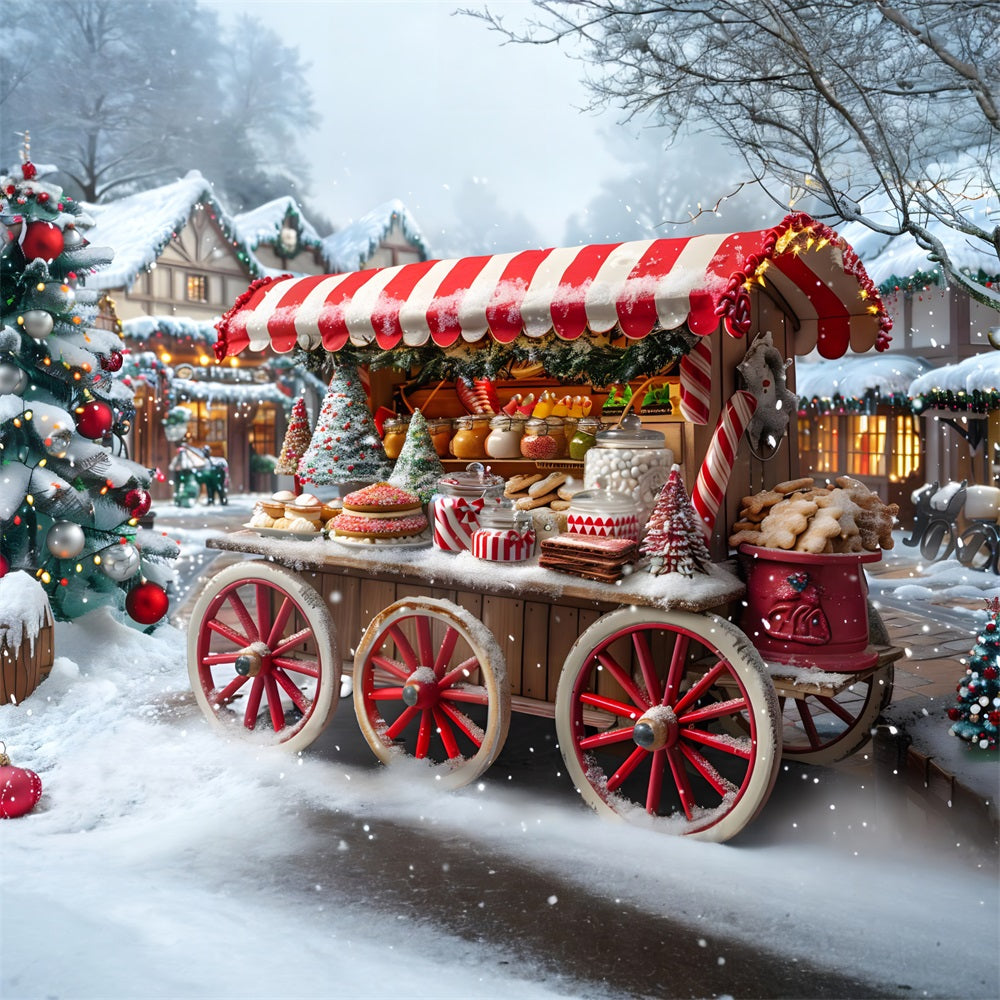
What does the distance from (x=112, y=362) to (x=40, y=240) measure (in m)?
0.92

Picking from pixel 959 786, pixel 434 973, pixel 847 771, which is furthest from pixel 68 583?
pixel 959 786

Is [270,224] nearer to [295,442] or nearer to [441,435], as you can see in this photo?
[295,442]

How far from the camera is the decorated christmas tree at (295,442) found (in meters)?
5.80

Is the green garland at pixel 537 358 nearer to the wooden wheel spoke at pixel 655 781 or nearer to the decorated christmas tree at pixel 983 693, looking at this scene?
the wooden wheel spoke at pixel 655 781

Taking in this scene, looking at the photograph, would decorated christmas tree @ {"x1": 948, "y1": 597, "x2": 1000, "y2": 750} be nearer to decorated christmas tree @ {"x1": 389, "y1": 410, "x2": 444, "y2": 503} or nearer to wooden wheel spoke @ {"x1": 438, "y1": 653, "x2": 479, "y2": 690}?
wooden wheel spoke @ {"x1": 438, "y1": 653, "x2": 479, "y2": 690}

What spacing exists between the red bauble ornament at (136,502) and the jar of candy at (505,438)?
9.02ft


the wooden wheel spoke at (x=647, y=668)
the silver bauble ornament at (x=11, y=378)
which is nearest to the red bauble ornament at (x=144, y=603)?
the silver bauble ornament at (x=11, y=378)

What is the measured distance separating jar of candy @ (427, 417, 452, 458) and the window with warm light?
19.2 metres

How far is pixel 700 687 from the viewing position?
12.6 ft

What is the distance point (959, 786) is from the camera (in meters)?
4.13

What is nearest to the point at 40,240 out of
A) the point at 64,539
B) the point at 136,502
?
the point at 136,502

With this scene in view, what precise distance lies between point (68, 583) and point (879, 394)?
12.6 m

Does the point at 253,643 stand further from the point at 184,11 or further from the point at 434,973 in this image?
the point at 184,11

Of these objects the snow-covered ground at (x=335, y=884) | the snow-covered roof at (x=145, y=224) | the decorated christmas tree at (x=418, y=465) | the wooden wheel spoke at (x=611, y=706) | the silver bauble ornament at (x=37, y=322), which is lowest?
the snow-covered ground at (x=335, y=884)
